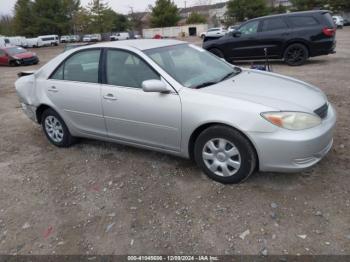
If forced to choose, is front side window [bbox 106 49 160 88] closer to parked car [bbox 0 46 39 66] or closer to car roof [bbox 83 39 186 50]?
car roof [bbox 83 39 186 50]

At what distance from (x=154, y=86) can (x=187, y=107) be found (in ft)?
1.40

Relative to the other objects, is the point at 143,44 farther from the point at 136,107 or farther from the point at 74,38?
the point at 74,38

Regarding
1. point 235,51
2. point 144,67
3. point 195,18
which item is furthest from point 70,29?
point 144,67

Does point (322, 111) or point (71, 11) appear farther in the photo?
point (71, 11)

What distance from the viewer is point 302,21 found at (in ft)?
35.5

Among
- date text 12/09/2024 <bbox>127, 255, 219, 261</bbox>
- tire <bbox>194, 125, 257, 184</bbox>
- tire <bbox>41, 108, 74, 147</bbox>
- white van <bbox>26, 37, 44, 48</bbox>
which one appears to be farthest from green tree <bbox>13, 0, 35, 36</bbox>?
date text 12/09/2024 <bbox>127, 255, 219, 261</bbox>

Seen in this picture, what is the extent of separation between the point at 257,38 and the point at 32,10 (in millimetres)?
61070

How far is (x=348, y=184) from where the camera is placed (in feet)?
11.5

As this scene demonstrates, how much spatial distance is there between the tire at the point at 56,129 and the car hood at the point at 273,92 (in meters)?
2.36

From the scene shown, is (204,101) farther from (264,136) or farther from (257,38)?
(257,38)

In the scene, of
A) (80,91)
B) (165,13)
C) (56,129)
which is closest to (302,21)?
(80,91)

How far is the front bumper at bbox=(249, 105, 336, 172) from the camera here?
318 cm

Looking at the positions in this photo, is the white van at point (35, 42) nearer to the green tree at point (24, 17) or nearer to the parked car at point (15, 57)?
the green tree at point (24, 17)

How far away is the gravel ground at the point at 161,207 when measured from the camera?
9.48 feet
